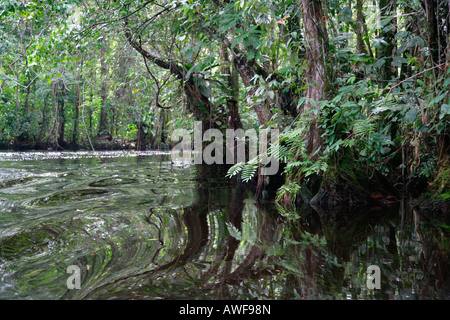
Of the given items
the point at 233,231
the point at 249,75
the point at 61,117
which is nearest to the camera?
the point at 233,231

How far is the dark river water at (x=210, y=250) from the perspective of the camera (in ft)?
6.08

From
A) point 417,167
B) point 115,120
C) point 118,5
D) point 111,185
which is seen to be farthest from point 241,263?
point 115,120

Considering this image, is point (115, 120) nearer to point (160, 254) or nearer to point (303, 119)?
point (303, 119)

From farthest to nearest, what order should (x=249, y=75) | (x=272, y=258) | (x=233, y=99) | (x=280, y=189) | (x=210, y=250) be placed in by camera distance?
(x=233, y=99) → (x=249, y=75) → (x=280, y=189) → (x=210, y=250) → (x=272, y=258)

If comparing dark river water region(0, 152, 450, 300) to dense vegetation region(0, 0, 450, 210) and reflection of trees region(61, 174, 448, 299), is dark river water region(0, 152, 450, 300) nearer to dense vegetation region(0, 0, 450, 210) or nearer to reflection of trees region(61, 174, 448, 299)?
reflection of trees region(61, 174, 448, 299)

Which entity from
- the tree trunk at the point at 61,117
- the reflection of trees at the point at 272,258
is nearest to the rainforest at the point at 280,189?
the reflection of trees at the point at 272,258

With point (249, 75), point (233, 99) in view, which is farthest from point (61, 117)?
point (249, 75)

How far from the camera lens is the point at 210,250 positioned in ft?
8.34

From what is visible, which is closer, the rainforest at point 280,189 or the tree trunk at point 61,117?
the rainforest at point 280,189

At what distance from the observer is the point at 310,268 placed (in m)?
2.17

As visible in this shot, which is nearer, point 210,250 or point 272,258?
point 272,258

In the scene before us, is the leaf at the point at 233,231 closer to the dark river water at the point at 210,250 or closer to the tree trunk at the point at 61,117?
the dark river water at the point at 210,250

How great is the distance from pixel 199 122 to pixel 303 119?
4430 millimetres

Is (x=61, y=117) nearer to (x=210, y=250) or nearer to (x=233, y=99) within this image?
(x=233, y=99)
